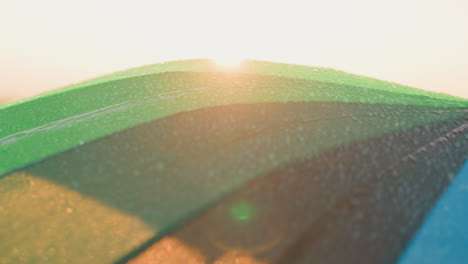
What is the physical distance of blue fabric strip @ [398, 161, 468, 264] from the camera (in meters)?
1.22

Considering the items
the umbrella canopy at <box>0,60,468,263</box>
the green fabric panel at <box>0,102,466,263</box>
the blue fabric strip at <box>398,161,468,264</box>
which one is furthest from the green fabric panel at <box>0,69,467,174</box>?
the blue fabric strip at <box>398,161,468,264</box>

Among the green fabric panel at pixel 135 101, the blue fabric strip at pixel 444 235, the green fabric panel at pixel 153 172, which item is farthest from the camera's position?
the green fabric panel at pixel 135 101

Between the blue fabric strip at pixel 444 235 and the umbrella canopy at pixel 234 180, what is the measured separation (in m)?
0.02

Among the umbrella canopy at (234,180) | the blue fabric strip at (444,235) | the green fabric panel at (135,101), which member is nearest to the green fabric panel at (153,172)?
the umbrella canopy at (234,180)

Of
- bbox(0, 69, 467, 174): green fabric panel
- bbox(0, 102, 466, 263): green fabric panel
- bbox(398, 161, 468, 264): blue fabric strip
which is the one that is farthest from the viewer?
bbox(0, 69, 467, 174): green fabric panel

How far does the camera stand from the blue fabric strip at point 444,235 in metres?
1.22

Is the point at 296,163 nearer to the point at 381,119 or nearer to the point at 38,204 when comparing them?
the point at 381,119

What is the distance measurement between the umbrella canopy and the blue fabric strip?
0.02 m

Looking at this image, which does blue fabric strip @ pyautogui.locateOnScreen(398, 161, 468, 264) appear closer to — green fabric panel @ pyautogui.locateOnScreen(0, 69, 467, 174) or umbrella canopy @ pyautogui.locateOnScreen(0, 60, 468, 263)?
umbrella canopy @ pyautogui.locateOnScreen(0, 60, 468, 263)

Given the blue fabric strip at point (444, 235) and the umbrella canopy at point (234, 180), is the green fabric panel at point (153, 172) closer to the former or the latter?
the umbrella canopy at point (234, 180)

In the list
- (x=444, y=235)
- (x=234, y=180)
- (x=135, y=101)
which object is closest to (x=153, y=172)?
(x=234, y=180)

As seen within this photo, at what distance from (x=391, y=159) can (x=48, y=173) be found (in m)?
1.55

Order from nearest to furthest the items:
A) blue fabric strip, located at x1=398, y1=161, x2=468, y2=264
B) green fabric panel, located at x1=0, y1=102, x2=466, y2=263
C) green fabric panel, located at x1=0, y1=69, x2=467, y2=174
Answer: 1. blue fabric strip, located at x1=398, y1=161, x2=468, y2=264
2. green fabric panel, located at x1=0, y1=102, x2=466, y2=263
3. green fabric panel, located at x1=0, y1=69, x2=467, y2=174

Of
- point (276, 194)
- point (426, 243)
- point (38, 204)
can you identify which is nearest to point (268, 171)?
point (276, 194)
